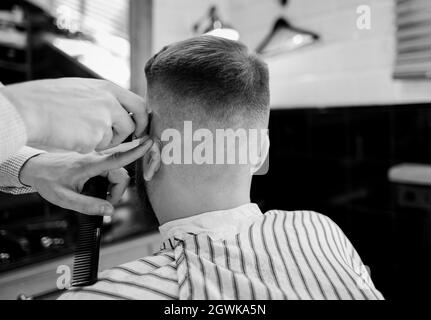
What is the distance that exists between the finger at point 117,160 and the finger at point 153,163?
77 mm

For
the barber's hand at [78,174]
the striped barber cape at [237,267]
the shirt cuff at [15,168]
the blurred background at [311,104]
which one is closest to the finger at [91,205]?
the barber's hand at [78,174]

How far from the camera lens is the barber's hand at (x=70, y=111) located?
63 cm

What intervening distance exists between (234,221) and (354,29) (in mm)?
1664

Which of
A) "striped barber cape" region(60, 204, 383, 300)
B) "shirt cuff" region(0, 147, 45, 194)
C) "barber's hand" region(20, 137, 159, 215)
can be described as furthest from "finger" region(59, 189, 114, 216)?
"shirt cuff" region(0, 147, 45, 194)

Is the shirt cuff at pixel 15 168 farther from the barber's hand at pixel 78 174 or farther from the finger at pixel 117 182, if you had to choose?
the finger at pixel 117 182

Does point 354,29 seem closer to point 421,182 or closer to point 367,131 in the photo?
point 367,131

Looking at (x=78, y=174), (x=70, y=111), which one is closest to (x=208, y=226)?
(x=78, y=174)

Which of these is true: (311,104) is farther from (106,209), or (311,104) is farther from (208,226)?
(106,209)

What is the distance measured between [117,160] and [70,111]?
16cm

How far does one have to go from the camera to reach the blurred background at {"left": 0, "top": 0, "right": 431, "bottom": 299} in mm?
1702

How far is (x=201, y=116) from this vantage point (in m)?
0.90

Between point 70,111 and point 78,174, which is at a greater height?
point 70,111
